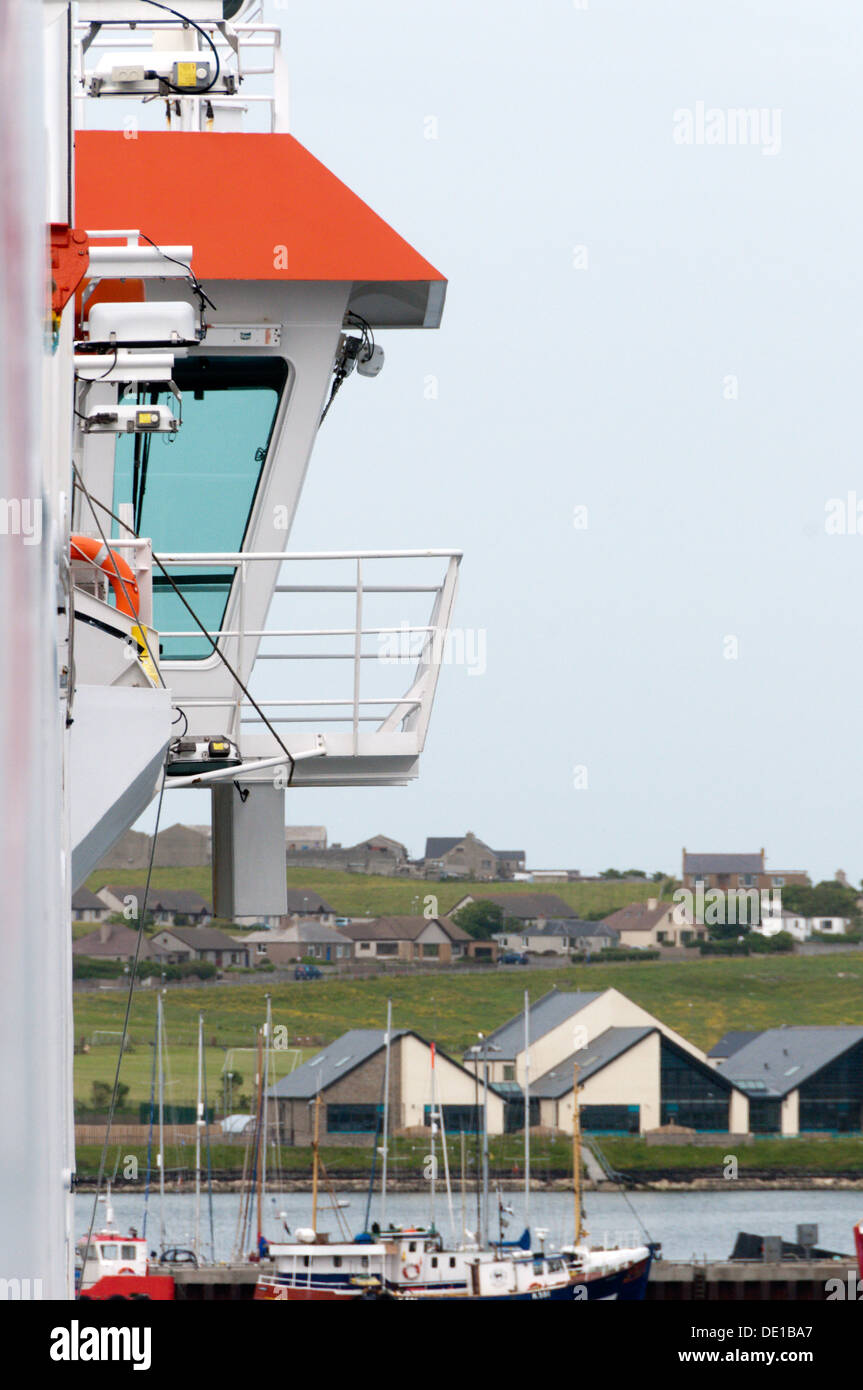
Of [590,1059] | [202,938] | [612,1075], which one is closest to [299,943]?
[202,938]

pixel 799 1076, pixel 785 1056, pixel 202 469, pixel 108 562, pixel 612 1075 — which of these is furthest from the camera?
pixel 785 1056

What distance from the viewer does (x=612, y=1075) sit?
125m

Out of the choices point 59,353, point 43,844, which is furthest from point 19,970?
point 59,353

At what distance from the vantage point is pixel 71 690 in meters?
4.77

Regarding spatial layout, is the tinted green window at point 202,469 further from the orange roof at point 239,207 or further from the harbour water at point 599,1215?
the harbour water at point 599,1215

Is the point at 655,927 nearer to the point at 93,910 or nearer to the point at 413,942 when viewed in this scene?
the point at 413,942

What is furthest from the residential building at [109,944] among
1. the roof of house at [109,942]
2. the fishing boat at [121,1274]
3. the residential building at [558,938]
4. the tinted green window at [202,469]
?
the tinted green window at [202,469]

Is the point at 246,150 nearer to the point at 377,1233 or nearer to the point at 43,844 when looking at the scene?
the point at 43,844

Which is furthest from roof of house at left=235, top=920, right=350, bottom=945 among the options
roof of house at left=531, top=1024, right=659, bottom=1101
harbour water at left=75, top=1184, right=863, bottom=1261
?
harbour water at left=75, top=1184, right=863, bottom=1261

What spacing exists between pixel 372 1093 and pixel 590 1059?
15.8 meters

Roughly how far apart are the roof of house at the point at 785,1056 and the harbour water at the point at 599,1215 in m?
9.16

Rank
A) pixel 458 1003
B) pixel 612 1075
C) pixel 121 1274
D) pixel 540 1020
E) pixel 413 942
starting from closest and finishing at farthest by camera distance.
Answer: pixel 121 1274 < pixel 612 1075 < pixel 540 1020 < pixel 458 1003 < pixel 413 942

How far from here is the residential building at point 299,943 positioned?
146 metres

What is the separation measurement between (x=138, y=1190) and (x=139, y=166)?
389 feet
